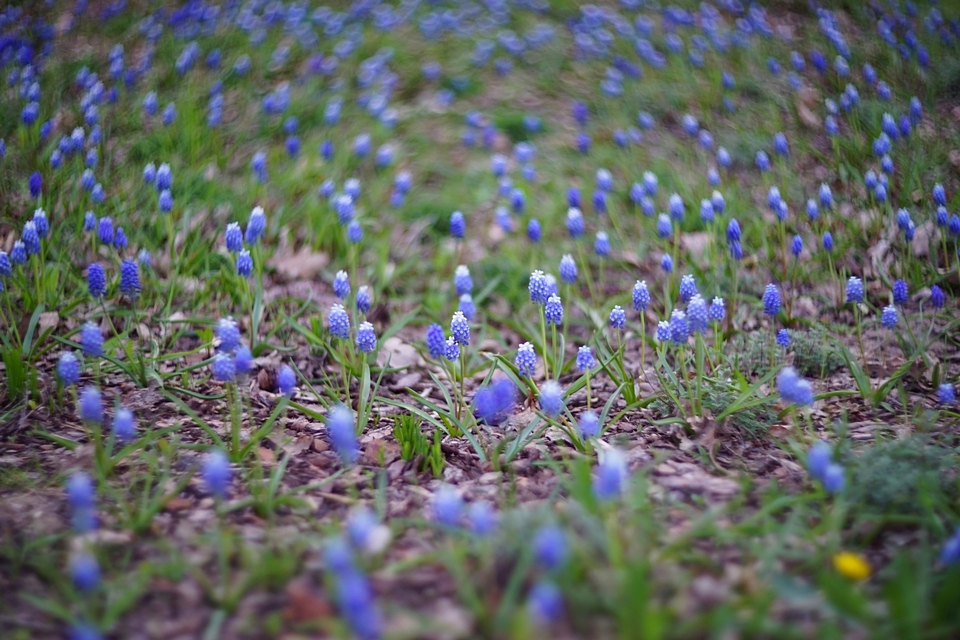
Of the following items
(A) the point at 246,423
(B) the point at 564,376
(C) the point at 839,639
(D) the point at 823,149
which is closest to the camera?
(C) the point at 839,639

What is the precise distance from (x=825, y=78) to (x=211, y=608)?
5945 mm

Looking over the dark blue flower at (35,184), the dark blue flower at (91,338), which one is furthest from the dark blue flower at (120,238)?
the dark blue flower at (91,338)

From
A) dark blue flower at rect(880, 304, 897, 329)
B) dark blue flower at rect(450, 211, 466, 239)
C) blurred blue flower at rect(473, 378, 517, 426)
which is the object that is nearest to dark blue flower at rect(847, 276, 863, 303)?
dark blue flower at rect(880, 304, 897, 329)

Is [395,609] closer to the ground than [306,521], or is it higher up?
higher up

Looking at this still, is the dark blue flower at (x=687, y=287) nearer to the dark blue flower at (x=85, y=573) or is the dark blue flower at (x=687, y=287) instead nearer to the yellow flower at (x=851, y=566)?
the yellow flower at (x=851, y=566)

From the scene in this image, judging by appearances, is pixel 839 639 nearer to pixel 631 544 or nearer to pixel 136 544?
pixel 631 544

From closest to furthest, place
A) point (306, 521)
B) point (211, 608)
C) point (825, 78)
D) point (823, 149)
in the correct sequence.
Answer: point (211, 608) → point (306, 521) → point (823, 149) → point (825, 78)

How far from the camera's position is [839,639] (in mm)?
1760

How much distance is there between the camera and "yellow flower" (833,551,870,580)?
6.48 ft

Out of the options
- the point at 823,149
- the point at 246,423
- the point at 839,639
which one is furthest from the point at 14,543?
the point at 823,149

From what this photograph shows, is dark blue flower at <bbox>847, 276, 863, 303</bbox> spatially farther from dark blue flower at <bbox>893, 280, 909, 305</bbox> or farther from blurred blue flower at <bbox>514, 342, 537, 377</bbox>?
blurred blue flower at <bbox>514, 342, 537, 377</bbox>

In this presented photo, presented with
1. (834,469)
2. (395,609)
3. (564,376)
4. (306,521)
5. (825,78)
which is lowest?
(564,376)

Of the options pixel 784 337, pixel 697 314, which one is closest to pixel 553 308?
pixel 697 314

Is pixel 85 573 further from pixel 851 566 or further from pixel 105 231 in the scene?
pixel 105 231
